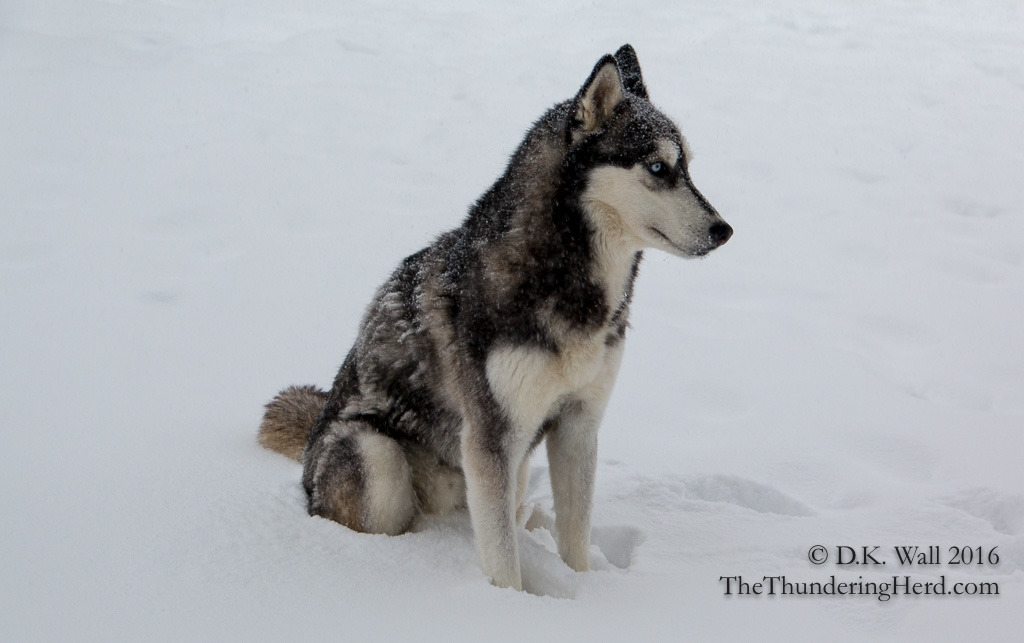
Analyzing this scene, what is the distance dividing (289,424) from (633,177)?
2148mm

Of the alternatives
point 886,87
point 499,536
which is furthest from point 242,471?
point 886,87

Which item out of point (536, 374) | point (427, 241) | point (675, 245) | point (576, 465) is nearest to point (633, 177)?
point (675, 245)

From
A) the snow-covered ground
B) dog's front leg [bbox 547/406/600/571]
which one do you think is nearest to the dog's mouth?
dog's front leg [bbox 547/406/600/571]

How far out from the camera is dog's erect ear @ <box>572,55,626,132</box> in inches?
122

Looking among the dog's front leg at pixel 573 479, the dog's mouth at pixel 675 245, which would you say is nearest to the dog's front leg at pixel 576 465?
the dog's front leg at pixel 573 479

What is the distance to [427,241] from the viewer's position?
591 centimetres

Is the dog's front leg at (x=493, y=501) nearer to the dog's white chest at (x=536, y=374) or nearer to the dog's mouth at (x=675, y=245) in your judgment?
the dog's white chest at (x=536, y=374)

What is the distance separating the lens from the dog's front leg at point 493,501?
3.14m

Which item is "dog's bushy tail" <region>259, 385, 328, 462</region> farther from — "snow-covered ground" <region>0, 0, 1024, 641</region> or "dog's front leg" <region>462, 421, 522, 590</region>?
"dog's front leg" <region>462, 421, 522, 590</region>

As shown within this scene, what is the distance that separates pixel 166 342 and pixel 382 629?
328 centimetres

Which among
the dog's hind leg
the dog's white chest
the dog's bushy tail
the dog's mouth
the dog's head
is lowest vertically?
the dog's bushy tail

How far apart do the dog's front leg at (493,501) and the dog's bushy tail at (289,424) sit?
1286 millimetres

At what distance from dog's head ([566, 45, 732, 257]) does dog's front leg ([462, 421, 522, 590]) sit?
935 mm

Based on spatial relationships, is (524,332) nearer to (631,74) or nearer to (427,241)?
(631,74)
